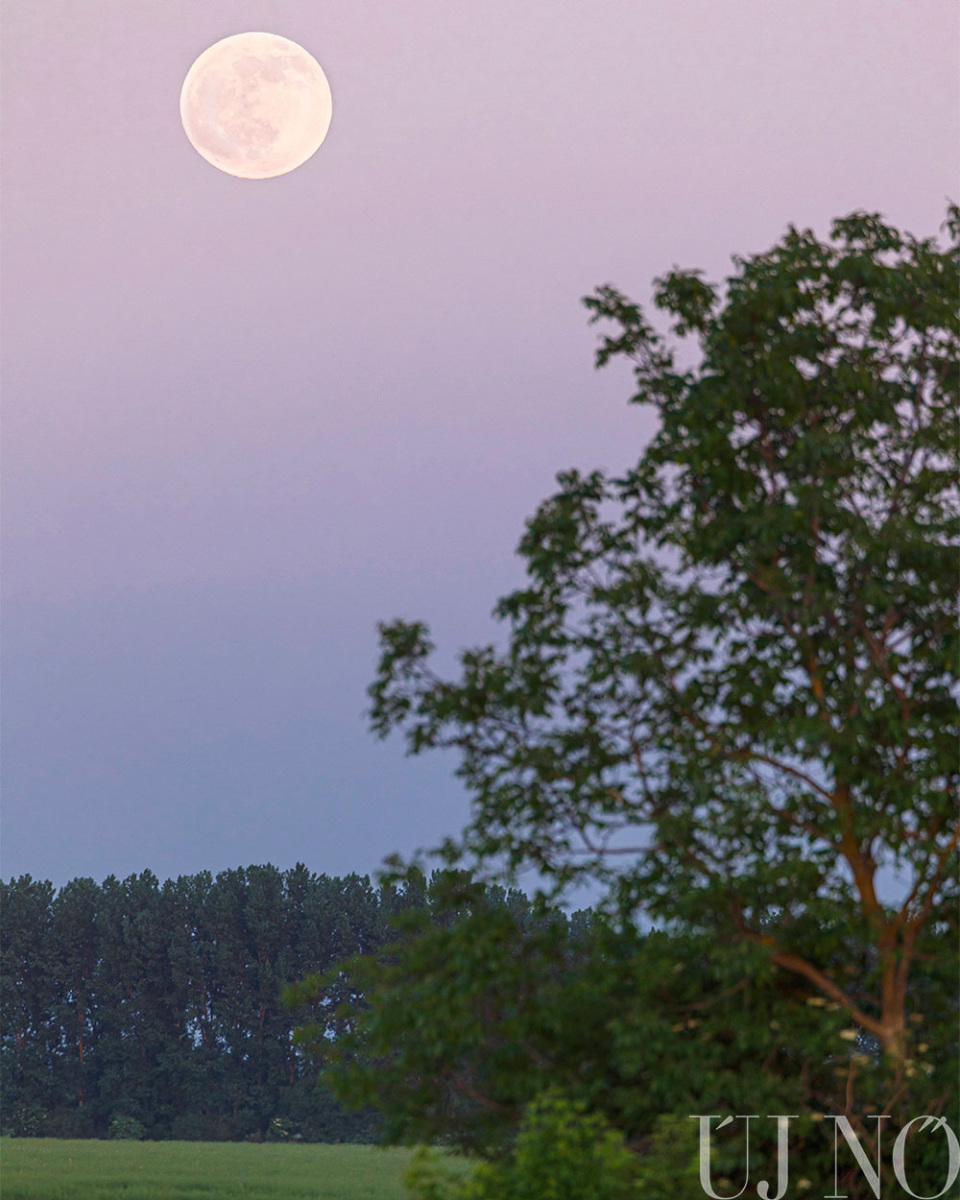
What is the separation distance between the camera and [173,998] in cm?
7206

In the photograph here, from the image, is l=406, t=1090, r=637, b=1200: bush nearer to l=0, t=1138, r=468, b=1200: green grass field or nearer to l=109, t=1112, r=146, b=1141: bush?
l=0, t=1138, r=468, b=1200: green grass field

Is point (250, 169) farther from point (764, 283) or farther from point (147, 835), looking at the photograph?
point (147, 835)

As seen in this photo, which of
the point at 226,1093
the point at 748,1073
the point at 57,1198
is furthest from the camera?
the point at 226,1093

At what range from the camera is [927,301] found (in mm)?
14336

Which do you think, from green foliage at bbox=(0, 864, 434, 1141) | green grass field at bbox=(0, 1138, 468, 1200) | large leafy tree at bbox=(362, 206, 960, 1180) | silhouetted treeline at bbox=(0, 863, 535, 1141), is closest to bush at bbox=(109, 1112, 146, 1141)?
silhouetted treeline at bbox=(0, 863, 535, 1141)

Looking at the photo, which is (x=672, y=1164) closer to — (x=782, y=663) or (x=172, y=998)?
(x=782, y=663)

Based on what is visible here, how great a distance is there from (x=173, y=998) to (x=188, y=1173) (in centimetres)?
3160

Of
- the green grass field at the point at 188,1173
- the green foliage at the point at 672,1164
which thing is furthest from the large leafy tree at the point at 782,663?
the green grass field at the point at 188,1173

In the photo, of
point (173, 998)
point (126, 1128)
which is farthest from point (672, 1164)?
point (173, 998)

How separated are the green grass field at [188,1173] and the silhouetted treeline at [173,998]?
1625 cm

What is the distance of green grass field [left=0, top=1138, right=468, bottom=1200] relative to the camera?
36.7 m

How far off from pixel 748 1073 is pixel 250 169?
57.7 feet

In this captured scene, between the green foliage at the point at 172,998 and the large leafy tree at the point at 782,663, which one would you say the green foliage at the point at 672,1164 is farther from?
the green foliage at the point at 172,998

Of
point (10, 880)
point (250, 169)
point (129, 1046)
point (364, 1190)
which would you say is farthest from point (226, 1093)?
point (250, 169)
